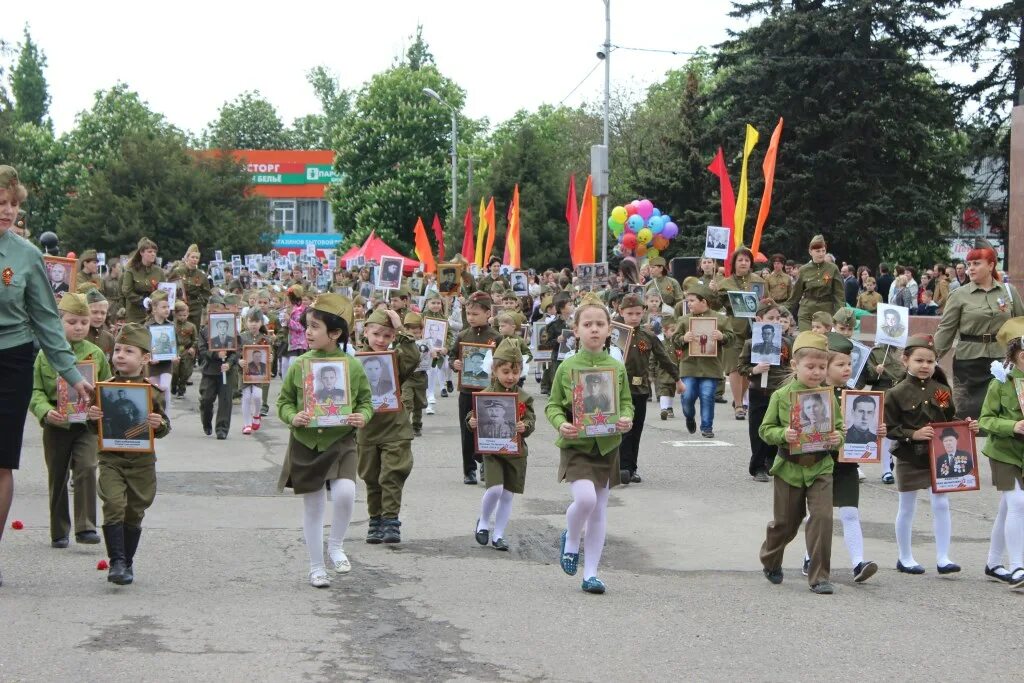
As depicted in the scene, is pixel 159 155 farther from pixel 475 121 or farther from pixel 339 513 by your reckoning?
pixel 339 513

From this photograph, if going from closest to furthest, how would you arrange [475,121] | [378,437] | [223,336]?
[378,437] → [223,336] → [475,121]

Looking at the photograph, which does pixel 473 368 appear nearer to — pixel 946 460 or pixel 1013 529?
pixel 946 460

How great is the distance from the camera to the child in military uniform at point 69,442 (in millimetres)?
8844

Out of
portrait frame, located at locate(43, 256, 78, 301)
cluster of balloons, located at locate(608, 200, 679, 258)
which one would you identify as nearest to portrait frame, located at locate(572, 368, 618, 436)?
portrait frame, located at locate(43, 256, 78, 301)

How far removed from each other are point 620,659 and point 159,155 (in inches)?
2316

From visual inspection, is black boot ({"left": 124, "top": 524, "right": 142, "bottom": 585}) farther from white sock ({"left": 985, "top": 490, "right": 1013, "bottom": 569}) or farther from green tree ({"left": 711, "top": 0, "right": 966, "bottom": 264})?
green tree ({"left": 711, "top": 0, "right": 966, "bottom": 264})

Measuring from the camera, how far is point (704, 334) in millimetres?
15094

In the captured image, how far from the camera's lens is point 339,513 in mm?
8289

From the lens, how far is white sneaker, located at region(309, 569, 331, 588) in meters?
7.93

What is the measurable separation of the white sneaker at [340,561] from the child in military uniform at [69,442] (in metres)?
1.75

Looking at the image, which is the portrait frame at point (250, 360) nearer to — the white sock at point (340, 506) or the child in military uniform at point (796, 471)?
the white sock at point (340, 506)

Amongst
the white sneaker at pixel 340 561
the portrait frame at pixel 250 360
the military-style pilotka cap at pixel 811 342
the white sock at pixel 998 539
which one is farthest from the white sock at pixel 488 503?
the portrait frame at pixel 250 360

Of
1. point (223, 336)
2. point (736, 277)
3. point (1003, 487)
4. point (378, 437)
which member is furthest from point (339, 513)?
point (736, 277)

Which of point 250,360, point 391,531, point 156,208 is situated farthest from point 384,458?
point 156,208
